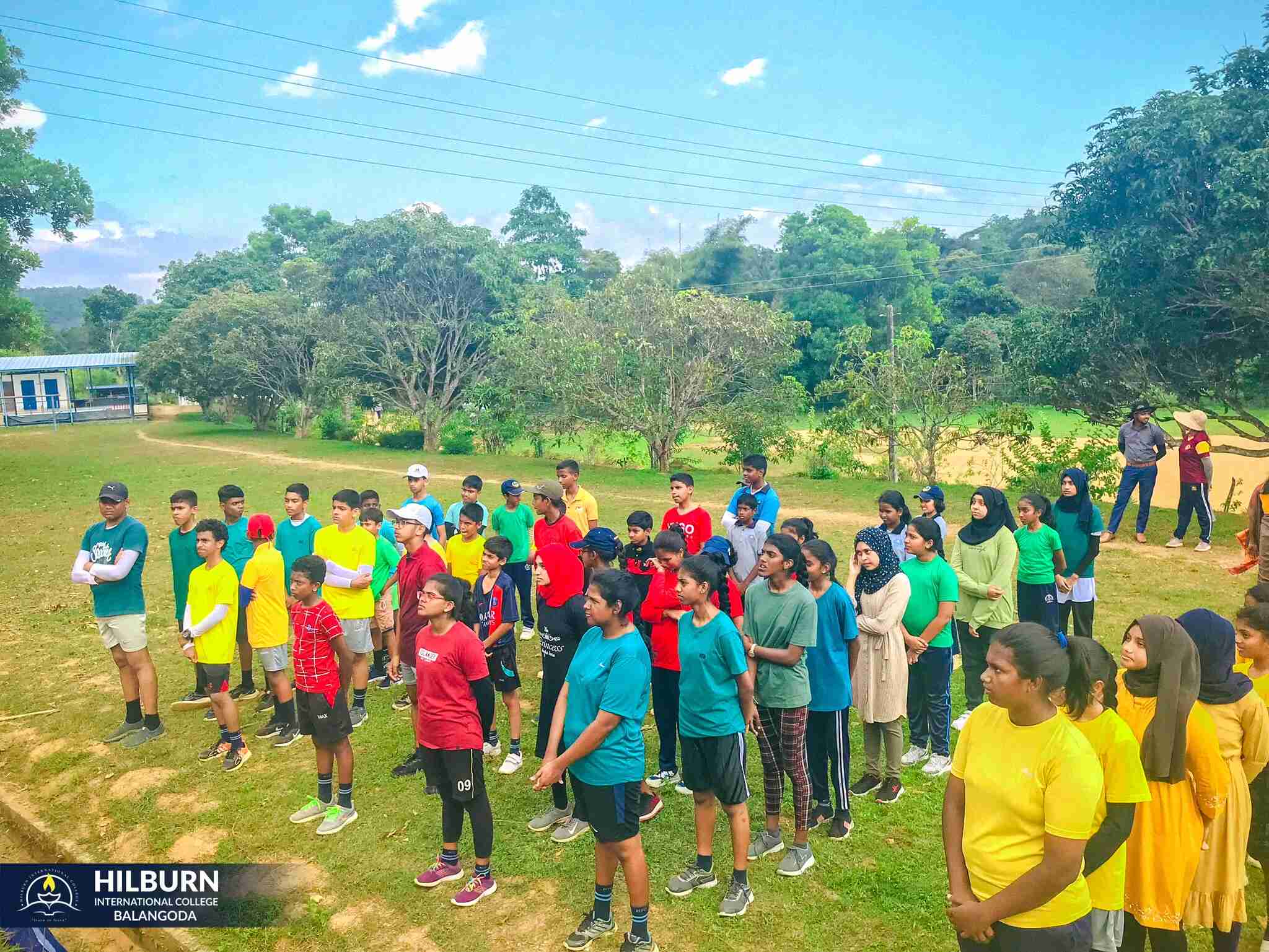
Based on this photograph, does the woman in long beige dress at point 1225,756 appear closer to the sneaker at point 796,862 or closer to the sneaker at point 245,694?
the sneaker at point 796,862

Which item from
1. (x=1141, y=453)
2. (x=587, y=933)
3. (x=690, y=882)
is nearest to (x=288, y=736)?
(x=587, y=933)

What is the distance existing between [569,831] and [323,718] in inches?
61.9

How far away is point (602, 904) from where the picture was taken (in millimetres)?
3951

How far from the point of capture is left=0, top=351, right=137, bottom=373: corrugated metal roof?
144 ft

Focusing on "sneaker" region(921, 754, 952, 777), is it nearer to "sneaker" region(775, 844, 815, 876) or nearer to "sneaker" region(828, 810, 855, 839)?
"sneaker" region(828, 810, 855, 839)

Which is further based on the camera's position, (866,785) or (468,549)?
(468,549)

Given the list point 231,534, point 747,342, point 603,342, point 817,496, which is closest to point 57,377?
point 603,342

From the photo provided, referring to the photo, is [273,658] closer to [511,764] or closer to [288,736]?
[288,736]

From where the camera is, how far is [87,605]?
10.1 m

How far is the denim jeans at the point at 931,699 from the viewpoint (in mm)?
5312

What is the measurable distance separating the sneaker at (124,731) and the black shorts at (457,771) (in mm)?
3389

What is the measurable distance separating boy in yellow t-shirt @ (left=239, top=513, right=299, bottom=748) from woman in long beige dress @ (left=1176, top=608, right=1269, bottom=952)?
5.39 m

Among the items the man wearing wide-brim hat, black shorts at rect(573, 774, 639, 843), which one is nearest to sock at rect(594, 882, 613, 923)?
black shorts at rect(573, 774, 639, 843)

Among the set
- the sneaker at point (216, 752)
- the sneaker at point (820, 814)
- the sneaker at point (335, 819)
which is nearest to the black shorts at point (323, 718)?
the sneaker at point (335, 819)
